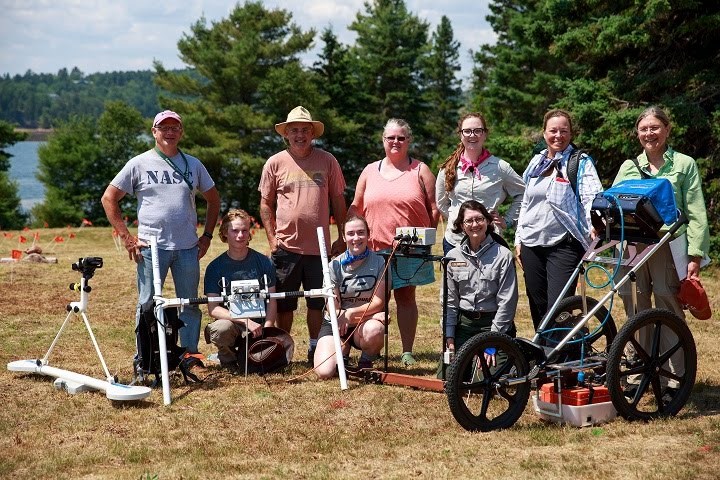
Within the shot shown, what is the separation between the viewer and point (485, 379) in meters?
5.16

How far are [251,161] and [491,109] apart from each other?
1417 centimetres

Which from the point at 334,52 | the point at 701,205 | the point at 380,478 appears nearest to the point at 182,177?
the point at 380,478

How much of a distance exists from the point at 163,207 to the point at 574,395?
315 cm

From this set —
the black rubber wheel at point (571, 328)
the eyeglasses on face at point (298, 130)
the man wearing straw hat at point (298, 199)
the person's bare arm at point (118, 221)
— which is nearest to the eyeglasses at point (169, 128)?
the person's bare arm at point (118, 221)

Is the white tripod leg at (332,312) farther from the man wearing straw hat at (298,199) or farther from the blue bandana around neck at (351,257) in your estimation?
the man wearing straw hat at (298,199)

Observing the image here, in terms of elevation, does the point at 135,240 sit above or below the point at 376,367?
above

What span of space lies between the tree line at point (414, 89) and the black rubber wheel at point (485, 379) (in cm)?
878

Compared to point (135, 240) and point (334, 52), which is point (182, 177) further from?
point (334, 52)

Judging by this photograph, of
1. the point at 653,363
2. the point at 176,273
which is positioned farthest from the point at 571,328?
the point at 176,273

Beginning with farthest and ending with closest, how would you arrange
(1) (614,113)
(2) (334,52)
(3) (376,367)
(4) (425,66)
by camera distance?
(4) (425,66) → (2) (334,52) → (1) (614,113) → (3) (376,367)

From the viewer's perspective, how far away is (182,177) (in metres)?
6.67

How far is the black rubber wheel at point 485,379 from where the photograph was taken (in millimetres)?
5047

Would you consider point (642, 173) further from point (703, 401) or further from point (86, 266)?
point (86, 266)

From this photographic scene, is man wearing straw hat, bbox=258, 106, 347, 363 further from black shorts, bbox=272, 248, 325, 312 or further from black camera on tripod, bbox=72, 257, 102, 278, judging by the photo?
black camera on tripod, bbox=72, 257, 102, 278
